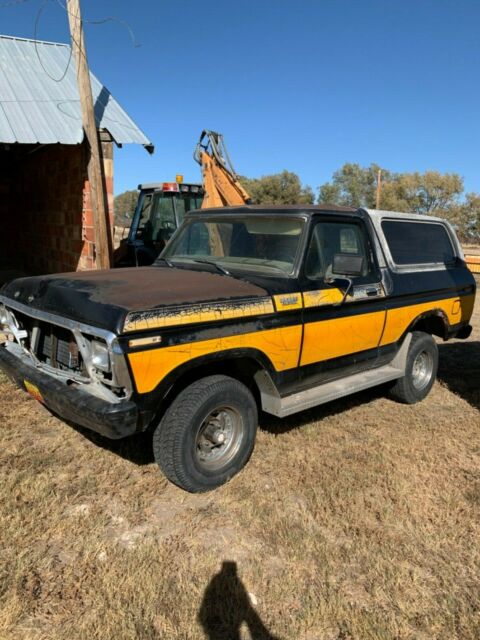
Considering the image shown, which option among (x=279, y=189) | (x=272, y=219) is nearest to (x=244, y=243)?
(x=272, y=219)

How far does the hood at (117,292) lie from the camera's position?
9.67 feet

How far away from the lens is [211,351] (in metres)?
3.17

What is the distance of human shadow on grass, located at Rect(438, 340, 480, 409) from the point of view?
5.64 metres

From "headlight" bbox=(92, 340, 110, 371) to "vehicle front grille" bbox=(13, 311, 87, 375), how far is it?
27 cm

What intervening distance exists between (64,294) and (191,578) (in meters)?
1.91

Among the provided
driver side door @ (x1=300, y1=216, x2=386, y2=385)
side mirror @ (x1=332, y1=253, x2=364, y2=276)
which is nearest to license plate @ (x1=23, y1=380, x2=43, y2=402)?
driver side door @ (x1=300, y1=216, x2=386, y2=385)

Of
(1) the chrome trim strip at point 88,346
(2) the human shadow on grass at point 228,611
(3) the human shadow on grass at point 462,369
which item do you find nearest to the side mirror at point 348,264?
(1) the chrome trim strip at point 88,346

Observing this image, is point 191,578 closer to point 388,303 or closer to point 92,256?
point 388,303

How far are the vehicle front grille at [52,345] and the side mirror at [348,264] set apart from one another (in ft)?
6.56

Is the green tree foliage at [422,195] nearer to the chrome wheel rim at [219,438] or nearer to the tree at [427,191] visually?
the tree at [427,191]

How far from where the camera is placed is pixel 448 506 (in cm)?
335

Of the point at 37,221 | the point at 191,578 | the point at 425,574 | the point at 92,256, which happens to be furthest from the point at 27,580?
the point at 37,221

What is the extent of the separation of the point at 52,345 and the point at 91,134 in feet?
16.2

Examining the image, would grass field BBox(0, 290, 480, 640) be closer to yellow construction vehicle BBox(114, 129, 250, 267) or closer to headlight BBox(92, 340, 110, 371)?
headlight BBox(92, 340, 110, 371)
